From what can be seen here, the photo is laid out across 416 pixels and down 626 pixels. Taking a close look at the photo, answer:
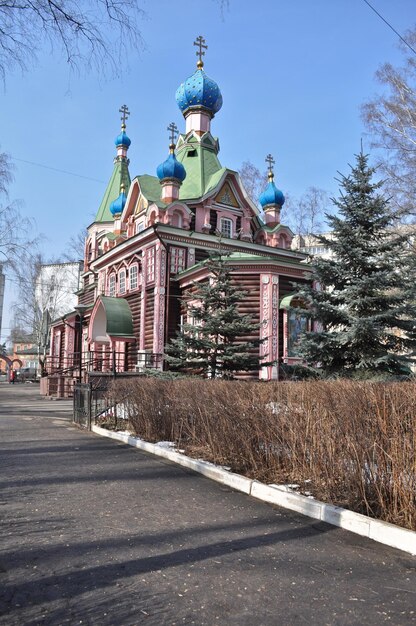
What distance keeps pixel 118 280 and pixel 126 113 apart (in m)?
16.5

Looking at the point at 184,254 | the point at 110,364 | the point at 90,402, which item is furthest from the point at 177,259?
the point at 90,402

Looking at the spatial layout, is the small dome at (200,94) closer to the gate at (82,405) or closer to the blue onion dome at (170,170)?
the blue onion dome at (170,170)

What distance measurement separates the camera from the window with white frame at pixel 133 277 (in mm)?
23500

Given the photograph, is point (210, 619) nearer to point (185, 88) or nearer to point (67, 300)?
point (185, 88)

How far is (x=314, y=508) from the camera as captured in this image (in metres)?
4.79

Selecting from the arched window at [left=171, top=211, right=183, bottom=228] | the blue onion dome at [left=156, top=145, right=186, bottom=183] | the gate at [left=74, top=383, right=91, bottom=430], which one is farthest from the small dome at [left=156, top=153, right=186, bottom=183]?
the gate at [left=74, top=383, right=91, bottom=430]

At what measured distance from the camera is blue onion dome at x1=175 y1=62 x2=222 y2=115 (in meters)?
27.8

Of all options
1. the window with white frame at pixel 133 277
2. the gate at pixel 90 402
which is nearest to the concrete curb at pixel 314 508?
the gate at pixel 90 402

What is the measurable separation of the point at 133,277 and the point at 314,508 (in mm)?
19893

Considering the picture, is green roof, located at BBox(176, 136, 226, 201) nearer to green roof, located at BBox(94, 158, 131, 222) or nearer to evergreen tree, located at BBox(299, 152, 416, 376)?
green roof, located at BBox(94, 158, 131, 222)

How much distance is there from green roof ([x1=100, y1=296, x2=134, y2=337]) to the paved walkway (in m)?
16.6

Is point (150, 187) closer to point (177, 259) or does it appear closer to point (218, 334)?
point (177, 259)

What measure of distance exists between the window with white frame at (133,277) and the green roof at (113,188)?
10927 millimetres

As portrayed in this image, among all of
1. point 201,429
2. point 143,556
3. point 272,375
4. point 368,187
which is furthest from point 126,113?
point 143,556
